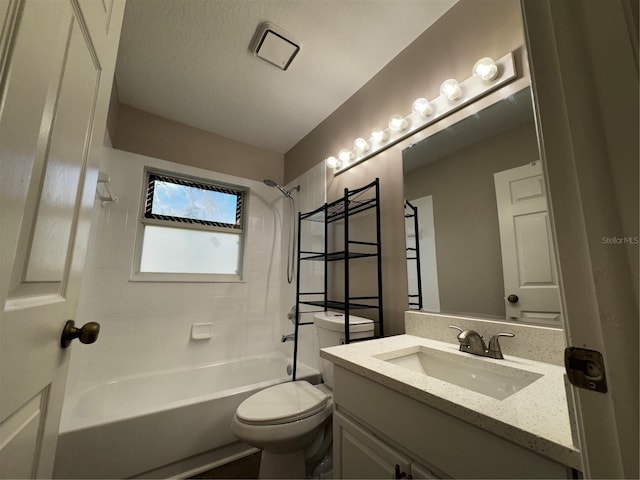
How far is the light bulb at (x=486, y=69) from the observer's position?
1.09m

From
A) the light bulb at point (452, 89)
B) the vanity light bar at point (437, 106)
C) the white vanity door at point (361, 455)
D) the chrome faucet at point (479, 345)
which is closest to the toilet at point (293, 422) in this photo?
the white vanity door at point (361, 455)

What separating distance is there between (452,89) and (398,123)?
320mm

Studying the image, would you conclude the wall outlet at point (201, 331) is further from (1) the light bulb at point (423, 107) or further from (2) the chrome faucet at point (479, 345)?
(1) the light bulb at point (423, 107)

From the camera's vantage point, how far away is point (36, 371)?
0.48 meters

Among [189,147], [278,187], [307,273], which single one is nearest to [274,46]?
[278,187]

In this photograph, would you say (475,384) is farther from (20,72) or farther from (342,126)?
(342,126)

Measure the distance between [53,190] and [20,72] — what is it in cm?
20

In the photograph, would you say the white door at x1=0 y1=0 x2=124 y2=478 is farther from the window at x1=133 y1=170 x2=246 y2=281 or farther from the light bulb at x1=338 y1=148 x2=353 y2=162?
the window at x1=133 y1=170 x2=246 y2=281

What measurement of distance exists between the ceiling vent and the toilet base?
2255mm

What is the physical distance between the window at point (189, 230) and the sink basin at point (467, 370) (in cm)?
183

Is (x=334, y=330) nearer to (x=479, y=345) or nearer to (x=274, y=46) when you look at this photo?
(x=479, y=345)

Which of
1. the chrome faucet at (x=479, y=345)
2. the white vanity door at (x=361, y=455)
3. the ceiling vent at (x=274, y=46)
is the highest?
the ceiling vent at (x=274, y=46)

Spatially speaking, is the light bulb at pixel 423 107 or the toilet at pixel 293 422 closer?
the toilet at pixel 293 422

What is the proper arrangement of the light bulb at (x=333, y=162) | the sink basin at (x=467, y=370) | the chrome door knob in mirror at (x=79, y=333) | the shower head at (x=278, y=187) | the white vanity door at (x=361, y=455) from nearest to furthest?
the chrome door knob in mirror at (x=79, y=333) < the white vanity door at (x=361, y=455) < the sink basin at (x=467, y=370) < the light bulb at (x=333, y=162) < the shower head at (x=278, y=187)
